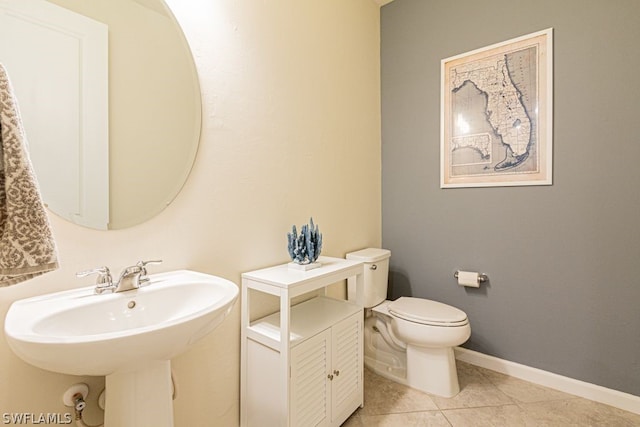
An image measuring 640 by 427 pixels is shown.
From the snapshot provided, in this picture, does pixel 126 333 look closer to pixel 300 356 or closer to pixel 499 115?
pixel 300 356

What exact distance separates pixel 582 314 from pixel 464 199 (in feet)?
3.01

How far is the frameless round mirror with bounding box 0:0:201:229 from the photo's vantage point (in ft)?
2.89

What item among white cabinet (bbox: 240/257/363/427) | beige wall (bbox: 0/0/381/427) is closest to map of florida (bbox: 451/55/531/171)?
beige wall (bbox: 0/0/381/427)

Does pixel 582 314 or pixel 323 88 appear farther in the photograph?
pixel 323 88

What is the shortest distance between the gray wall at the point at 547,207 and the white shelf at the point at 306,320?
3.01 feet

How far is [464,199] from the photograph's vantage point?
207cm

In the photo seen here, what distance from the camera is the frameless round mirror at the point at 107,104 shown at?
0.88 m

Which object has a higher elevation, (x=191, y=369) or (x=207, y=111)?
(x=207, y=111)

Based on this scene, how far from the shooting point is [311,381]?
4.17ft

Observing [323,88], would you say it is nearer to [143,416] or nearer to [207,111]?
[207,111]

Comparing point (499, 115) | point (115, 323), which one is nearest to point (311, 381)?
point (115, 323)

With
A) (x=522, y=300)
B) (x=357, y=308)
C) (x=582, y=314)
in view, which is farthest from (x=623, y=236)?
(x=357, y=308)

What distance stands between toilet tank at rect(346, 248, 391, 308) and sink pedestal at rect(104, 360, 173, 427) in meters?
1.33

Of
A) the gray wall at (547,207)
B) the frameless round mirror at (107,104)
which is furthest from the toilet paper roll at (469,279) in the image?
the frameless round mirror at (107,104)
